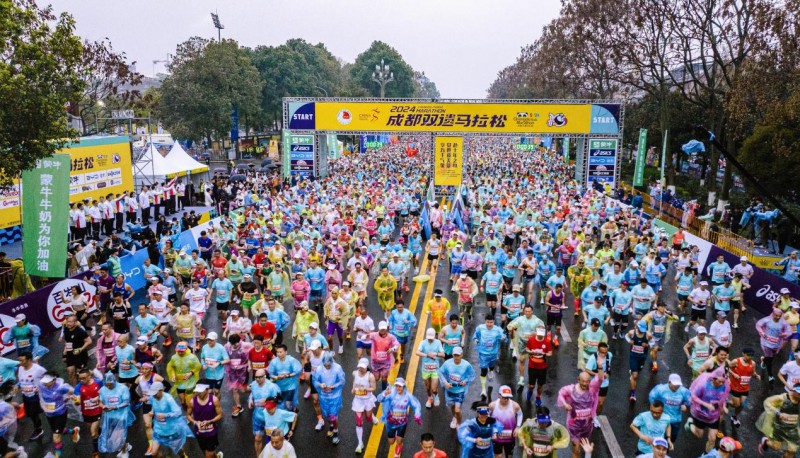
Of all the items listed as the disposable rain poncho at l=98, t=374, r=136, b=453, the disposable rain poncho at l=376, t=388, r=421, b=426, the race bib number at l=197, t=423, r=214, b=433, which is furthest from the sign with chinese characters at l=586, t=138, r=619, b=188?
the disposable rain poncho at l=98, t=374, r=136, b=453

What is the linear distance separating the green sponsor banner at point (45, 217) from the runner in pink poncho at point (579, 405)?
12332 millimetres

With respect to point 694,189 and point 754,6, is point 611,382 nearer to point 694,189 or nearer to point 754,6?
point 754,6

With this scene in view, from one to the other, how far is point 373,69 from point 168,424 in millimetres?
92565

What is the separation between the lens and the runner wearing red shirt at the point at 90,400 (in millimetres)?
7934

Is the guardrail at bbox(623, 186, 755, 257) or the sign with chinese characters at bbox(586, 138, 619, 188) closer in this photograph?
the guardrail at bbox(623, 186, 755, 257)

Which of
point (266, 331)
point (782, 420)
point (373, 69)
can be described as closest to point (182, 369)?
point (266, 331)

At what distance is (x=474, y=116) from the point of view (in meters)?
33.5

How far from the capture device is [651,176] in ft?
150

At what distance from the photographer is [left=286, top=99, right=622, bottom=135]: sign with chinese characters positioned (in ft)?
109

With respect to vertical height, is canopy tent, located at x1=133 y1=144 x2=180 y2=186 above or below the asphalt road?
above

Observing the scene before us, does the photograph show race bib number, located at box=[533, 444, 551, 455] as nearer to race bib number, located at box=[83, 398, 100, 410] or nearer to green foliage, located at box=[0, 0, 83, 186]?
race bib number, located at box=[83, 398, 100, 410]

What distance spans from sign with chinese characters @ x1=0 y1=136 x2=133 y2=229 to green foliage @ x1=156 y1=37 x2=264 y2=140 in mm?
20401

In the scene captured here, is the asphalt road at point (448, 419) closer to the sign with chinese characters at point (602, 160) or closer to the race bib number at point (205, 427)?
the race bib number at point (205, 427)

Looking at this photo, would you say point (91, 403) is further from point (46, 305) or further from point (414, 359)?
point (46, 305)
